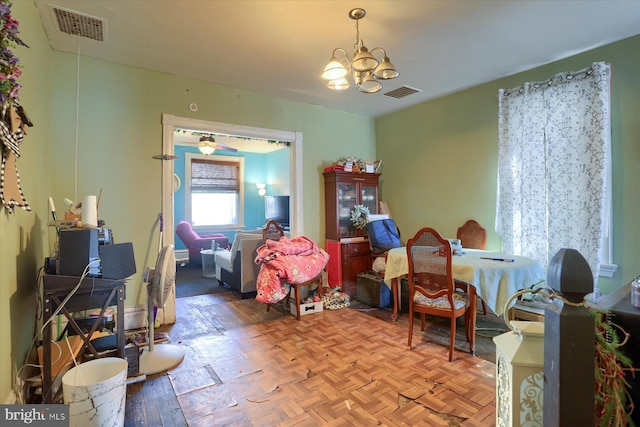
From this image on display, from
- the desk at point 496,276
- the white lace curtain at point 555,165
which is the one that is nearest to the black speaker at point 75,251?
the desk at point 496,276

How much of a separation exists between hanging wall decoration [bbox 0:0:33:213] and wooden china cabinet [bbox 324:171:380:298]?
128 inches

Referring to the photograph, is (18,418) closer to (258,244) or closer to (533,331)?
(533,331)

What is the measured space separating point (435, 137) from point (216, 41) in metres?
3.06

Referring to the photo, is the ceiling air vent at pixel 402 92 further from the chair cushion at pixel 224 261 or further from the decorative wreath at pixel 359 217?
the chair cushion at pixel 224 261

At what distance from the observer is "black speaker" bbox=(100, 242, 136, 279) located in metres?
2.04

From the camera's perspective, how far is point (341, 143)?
480cm

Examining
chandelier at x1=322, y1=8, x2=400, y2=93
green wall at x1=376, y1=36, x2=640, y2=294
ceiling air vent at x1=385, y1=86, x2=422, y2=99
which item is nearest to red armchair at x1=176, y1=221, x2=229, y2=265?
green wall at x1=376, y1=36, x2=640, y2=294

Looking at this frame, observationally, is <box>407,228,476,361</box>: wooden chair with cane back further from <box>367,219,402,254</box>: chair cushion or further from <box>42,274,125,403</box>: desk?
<box>42,274,125,403</box>: desk

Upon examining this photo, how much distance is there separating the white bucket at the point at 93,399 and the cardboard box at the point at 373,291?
8.85 feet

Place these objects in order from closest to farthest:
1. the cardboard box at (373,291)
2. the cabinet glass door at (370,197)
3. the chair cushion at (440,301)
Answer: the chair cushion at (440,301)
the cardboard box at (373,291)
the cabinet glass door at (370,197)

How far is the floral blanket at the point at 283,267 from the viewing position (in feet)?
10.5

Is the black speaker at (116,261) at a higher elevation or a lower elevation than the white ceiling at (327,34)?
lower

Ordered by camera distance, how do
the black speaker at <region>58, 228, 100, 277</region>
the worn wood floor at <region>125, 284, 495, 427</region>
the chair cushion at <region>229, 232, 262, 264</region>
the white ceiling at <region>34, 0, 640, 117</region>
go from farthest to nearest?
the chair cushion at <region>229, 232, 262, 264</region> < the white ceiling at <region>34, 0, 640, 117</region> < the black speaker at <region>58, 228, 100, 277</region> < the worn wood floor at <region>125, 284, 495, 427</region>

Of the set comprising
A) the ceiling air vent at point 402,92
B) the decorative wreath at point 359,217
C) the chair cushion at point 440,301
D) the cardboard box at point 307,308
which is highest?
the ceiling air vent at point 402,92
